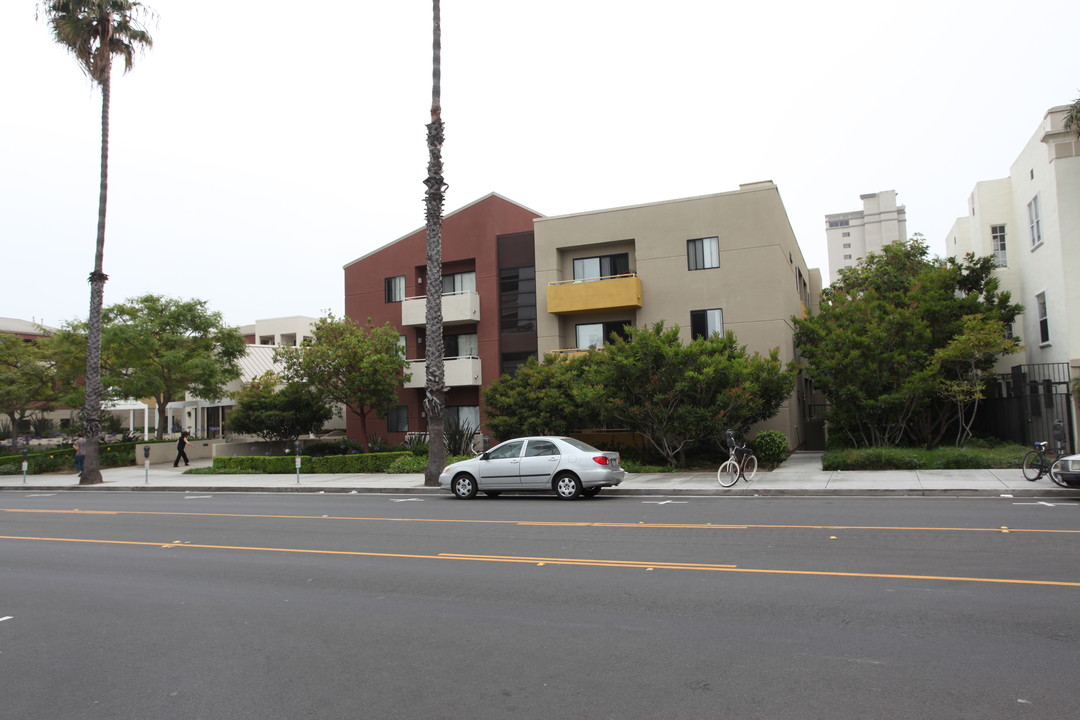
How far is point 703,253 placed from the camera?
85.8 ft

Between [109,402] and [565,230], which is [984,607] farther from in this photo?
[109,402]

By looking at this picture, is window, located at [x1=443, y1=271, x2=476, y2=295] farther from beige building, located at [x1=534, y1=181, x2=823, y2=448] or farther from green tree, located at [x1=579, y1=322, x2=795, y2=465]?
green tree, located at [x1=579, y1=322, x2=795, y2=465]

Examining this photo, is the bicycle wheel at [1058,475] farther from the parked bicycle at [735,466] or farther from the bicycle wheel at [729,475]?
the bicycle wheel at [729,475]

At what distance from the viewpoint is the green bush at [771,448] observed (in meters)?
21.0

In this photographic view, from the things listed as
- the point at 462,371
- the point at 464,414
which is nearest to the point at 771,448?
the point at 462,371

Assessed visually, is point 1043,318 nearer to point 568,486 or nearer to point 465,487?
point 568,486

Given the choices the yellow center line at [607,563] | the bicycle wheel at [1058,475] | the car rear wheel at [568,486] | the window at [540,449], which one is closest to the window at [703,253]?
the window at [540,449]

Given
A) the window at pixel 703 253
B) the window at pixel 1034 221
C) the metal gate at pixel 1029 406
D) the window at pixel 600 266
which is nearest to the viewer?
the metal gate at pixel 1029 406

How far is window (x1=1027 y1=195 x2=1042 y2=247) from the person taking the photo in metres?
21.1

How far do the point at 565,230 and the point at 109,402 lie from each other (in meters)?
25.9

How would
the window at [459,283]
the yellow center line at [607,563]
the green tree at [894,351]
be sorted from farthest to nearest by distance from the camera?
1. the window at [459,283]
2. the green tree at [894,351]
3. the yellow center line at [607,563]

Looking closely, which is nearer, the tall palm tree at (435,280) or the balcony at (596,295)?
the tall palm tree at (435,280)

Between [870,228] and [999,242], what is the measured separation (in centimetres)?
9022

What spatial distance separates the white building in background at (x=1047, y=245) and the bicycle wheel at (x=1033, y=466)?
198 inches
